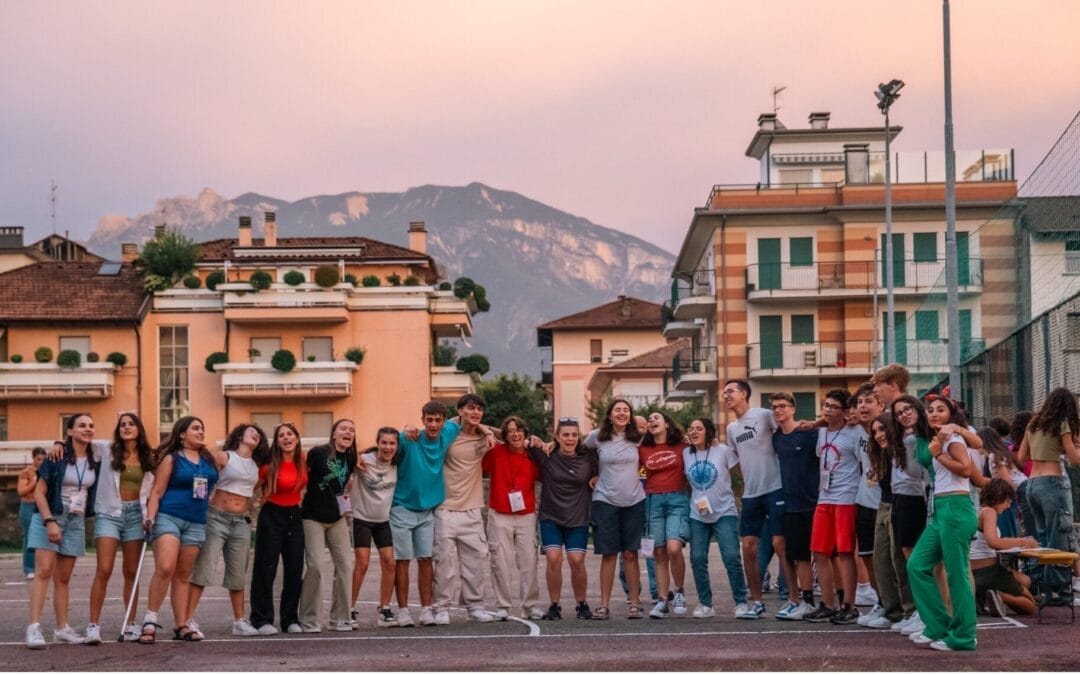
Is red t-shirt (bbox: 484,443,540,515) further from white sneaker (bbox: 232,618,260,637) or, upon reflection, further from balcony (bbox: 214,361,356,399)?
balcony (bbox: 214,361,356,399)

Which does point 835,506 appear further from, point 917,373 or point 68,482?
point 917,373

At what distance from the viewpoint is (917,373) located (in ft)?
97.9

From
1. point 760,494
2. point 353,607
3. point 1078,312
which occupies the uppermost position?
point 1078,312

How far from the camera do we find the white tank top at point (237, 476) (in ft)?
48.2

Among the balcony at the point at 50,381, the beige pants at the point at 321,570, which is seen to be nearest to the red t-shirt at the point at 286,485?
the beige pants at the point at 321,570

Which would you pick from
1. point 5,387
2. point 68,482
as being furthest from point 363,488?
point 5,387

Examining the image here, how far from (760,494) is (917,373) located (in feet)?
48.0

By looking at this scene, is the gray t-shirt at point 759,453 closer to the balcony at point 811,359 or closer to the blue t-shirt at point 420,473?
the blue t-shirt at point 420,473

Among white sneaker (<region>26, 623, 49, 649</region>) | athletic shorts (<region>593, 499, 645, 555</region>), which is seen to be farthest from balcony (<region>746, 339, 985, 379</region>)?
white sneaker (<region>26, 623, 49, 649</region>)

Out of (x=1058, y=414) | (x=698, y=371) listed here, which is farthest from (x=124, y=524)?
(x=698, y=371)

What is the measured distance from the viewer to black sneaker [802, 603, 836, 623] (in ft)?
49.0

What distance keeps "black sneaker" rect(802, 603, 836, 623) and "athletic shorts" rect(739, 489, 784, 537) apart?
0.88 m

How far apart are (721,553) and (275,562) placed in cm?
403

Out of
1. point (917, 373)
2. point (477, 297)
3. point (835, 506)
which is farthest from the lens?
point (477, 297)
